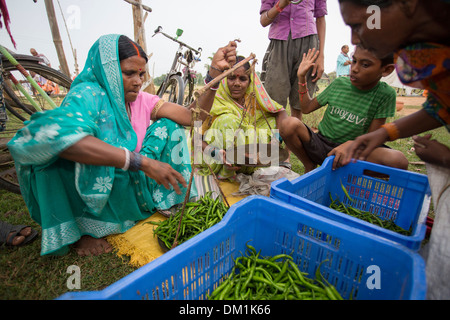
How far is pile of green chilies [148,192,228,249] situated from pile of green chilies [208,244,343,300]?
0.53 m

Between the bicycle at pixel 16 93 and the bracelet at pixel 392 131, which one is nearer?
the bracelet at pixel 392 131

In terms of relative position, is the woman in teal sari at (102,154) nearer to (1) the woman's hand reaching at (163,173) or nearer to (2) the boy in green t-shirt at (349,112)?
(1) the woman's hand reaching at (163,173)

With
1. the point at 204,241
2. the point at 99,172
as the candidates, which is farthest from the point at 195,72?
the point at 204,241

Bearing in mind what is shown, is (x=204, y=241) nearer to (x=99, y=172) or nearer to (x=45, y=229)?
(x=99, y=172)

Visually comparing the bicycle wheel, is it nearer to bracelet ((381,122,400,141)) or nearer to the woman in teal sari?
the woman in teal sari

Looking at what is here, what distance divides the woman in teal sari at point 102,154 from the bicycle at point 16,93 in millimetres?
811

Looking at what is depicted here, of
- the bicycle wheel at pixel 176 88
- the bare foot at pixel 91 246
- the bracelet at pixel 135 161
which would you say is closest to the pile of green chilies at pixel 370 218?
the bracelet at pixel 135 161

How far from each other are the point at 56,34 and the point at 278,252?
6403 mm

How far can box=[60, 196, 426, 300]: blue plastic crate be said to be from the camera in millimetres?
934

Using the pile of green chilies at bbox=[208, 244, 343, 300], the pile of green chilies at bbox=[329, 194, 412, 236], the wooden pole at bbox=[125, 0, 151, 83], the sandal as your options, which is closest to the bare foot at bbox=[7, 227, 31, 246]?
the sandal

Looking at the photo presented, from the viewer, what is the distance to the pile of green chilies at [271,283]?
1.19 m

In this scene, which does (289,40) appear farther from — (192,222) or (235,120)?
(192,222)

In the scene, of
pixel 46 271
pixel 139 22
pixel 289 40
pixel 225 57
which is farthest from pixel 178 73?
pixel 46 271

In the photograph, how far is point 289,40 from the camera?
10.9 feet
